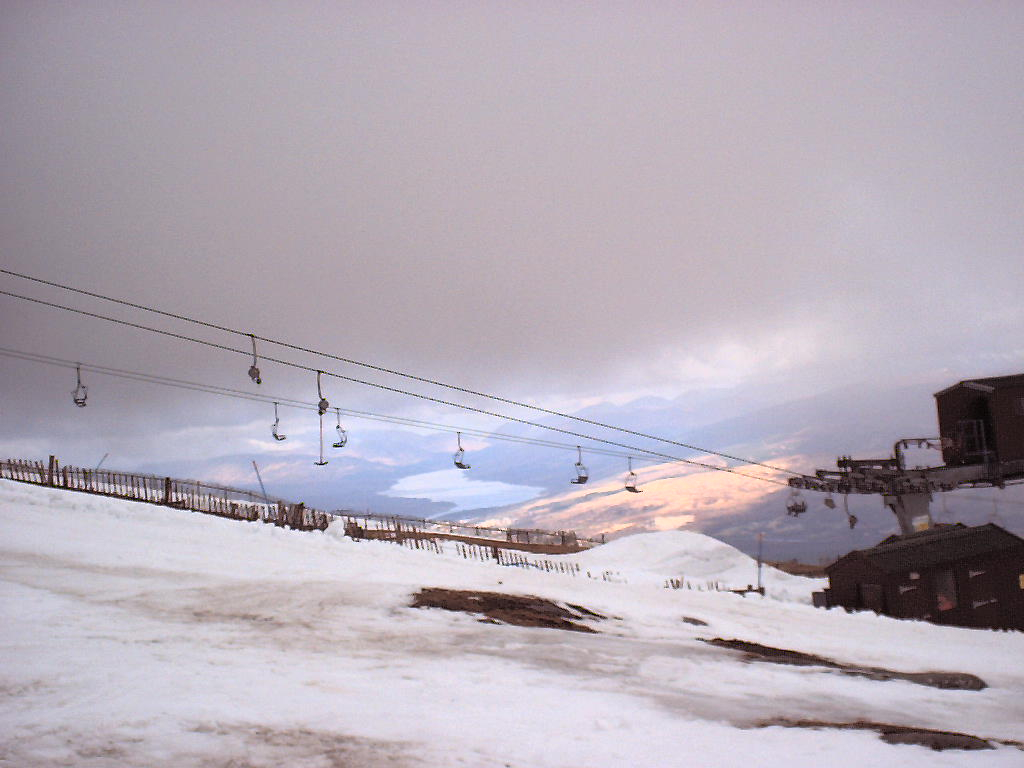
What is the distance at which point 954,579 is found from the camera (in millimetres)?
28719

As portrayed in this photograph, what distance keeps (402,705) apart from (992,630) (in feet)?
93.3

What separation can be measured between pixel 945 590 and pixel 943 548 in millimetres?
1755

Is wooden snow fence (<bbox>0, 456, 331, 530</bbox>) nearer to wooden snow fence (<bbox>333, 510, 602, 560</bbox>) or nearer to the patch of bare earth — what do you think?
wooden snow fence (<bbox>333, 510, 602, 560</bbox>)

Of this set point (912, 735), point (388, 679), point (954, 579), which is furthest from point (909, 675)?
point (954, 579)

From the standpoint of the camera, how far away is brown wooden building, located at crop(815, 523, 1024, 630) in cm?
2852

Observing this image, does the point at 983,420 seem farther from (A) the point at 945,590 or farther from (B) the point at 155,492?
(B) the point at 155,492

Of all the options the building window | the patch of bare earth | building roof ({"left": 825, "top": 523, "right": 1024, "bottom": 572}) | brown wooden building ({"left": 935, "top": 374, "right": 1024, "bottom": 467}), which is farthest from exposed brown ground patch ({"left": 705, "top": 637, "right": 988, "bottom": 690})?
brown wooden building ({"left": 935, "top": 374, "right": 1024, "bottom": 467})

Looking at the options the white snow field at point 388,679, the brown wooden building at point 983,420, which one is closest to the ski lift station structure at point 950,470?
the brown wooden building at point 983,420

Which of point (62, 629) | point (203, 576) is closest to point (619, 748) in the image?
point (62, 629)

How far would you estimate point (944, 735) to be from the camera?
8453mm

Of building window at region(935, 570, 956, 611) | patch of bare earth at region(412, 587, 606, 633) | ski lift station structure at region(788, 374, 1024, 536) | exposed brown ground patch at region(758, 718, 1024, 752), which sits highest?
ski lift station structure at region(788, 374, 1024, 536)

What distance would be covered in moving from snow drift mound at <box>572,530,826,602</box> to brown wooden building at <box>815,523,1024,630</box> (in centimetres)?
471

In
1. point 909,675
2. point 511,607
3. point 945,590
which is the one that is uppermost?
point 511,607

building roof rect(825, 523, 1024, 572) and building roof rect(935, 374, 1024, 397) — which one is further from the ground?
building roof rect(935, 374, 1024, 397)
